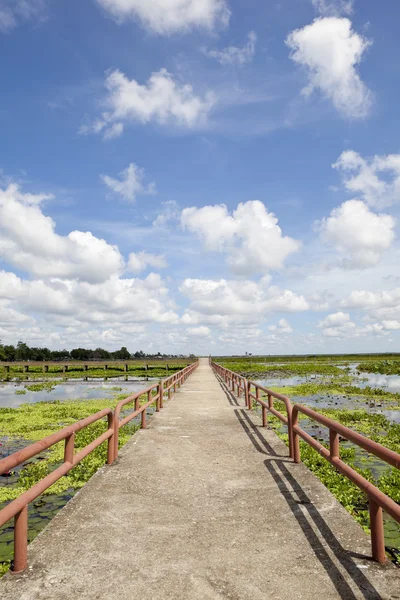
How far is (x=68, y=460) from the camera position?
4.61m

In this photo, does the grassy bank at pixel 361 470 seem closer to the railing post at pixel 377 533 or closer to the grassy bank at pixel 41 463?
the railing post at pixel 377 533

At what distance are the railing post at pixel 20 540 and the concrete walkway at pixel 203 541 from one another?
88 mm

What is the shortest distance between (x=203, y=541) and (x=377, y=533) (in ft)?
5.20

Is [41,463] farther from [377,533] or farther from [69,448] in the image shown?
[377,533]

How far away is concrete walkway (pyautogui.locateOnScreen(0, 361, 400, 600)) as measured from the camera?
315 centimetres

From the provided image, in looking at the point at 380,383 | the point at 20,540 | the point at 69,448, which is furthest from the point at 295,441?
the point at 380,383

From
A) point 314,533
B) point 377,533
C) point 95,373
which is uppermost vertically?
point 377,533

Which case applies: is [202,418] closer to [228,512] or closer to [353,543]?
[228,512]

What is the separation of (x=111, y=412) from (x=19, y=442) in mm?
8538

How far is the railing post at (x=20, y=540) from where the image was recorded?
3.31m

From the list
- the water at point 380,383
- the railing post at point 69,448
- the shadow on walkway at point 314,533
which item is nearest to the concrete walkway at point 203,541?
the shadow on walkway at point 314,533

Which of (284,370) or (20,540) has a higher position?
(20,540)

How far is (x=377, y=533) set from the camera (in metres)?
3.52

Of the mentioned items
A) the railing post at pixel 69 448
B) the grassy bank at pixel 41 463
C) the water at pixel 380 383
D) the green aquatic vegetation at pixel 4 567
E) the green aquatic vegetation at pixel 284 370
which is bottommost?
the green aquatic vegetation at pixel 284 370
